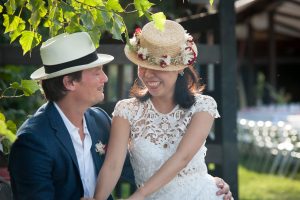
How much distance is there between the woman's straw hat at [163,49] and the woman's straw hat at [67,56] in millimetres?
200

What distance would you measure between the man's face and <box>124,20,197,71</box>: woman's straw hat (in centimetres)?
22

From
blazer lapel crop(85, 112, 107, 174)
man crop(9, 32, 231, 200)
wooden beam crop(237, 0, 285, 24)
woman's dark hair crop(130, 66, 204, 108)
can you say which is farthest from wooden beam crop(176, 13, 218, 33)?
wooden beam crop(237, 0, 285, 24)

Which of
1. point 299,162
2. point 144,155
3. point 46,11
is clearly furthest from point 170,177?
point 299,162

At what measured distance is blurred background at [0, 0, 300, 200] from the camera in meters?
5.88

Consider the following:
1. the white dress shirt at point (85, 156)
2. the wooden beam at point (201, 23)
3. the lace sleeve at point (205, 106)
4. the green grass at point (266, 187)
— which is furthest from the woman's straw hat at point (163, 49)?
the green grass at point (266, 187)

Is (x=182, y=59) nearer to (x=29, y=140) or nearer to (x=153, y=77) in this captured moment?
(x=153, y=77)

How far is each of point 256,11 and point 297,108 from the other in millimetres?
3751

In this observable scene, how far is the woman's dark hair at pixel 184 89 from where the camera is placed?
4070 mm

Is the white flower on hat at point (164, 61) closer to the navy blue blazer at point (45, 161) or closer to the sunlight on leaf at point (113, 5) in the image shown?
the sunlight on leaf at point (113, 5)

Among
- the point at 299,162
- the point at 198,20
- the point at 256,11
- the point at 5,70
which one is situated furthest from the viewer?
the point at 256,11

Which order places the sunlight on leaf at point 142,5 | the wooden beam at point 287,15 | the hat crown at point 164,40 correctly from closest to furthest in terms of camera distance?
the sunlight on leaf at point 142,5 < the hat crown at point 164,40 < the wooden beam at point 287,15

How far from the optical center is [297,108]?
580 inches

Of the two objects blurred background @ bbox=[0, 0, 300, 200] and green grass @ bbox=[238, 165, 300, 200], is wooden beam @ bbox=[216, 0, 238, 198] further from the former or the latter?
green grass @ bbox=[238, 165, 300, 200]

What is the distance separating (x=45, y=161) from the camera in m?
3.69
